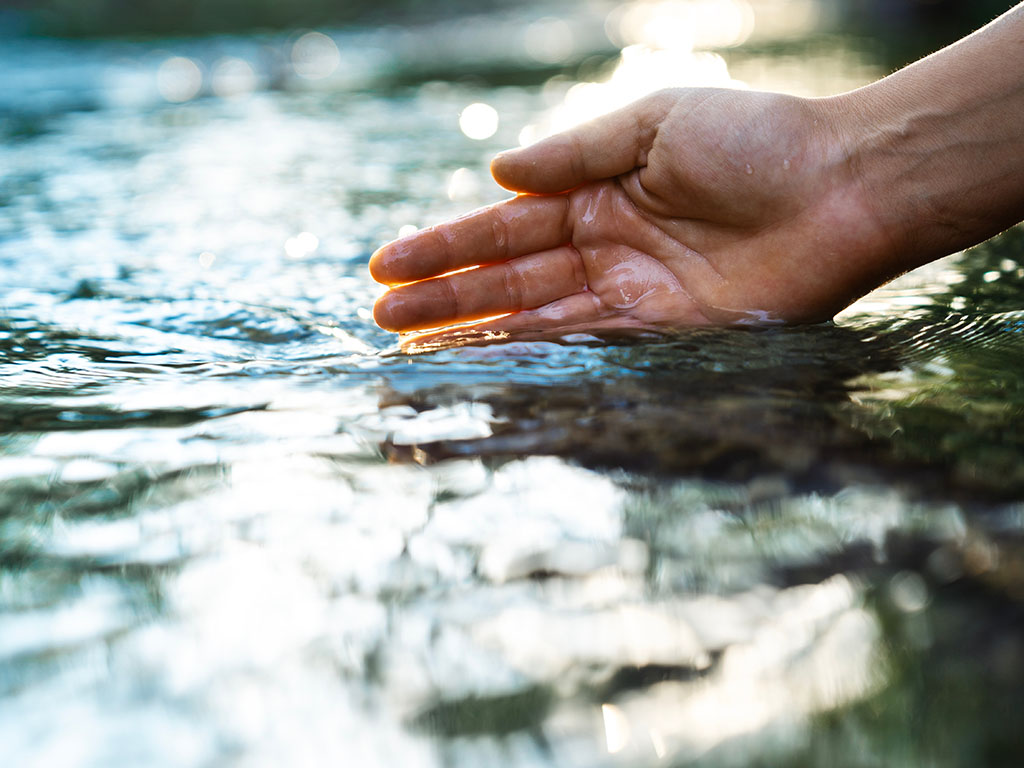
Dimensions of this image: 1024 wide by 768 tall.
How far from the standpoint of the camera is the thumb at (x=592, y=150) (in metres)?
2.83

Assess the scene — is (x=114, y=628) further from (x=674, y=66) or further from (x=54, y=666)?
(x=674, y=66)

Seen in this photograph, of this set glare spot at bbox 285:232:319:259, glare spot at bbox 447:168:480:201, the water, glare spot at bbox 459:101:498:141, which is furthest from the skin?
glare spot at bbox 459:101:498:141

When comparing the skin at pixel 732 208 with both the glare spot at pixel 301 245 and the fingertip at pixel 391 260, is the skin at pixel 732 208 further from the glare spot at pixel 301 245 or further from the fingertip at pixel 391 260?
the glare spot at pixel 301 245

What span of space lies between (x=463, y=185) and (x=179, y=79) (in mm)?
9618

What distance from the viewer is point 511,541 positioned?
1.58 metres

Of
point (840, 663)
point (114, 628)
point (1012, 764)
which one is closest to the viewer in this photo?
point (1012, 764)

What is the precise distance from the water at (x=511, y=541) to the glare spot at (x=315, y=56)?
38.4 feet

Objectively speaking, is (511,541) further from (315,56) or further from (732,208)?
(315,56)

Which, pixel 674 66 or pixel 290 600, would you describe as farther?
pixel 674 66

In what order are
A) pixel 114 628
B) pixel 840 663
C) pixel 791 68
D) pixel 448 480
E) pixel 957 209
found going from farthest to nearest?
pixel 791 68, pixel 957 209, pixel 448 480, pixel 114 628, pixel 840 663

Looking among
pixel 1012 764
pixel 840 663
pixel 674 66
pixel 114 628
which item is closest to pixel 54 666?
pixel 114 628

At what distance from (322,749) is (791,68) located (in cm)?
1182

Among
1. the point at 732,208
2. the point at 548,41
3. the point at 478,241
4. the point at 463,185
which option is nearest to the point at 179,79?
the point at 548,41

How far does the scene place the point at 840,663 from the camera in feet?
4.08
